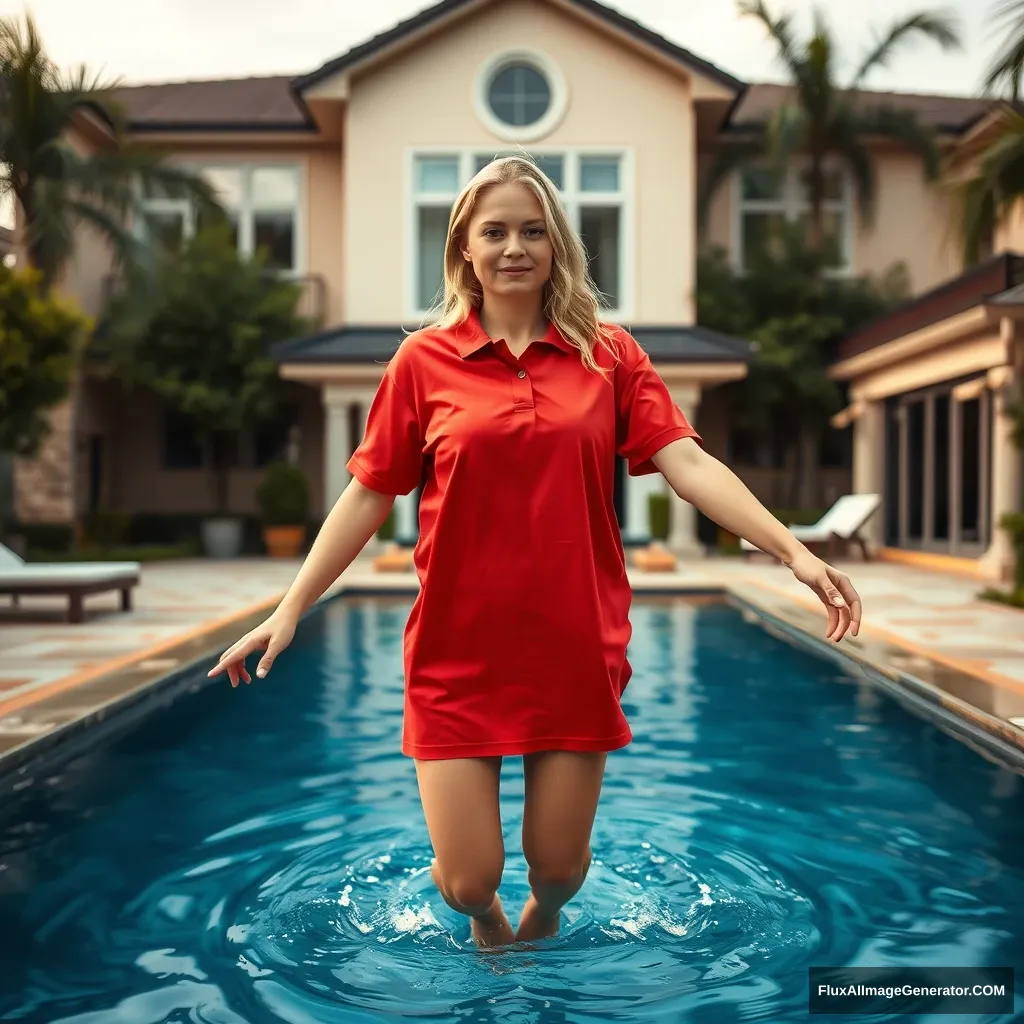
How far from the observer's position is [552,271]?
2395 millimetres

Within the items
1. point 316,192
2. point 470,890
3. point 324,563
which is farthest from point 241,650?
point 316,192

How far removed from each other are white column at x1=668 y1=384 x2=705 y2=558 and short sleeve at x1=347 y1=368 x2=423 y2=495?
47.6 ft

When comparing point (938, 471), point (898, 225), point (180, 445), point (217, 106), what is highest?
point (217, 106)

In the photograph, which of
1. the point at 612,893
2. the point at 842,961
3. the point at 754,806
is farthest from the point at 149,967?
the point at 754,806

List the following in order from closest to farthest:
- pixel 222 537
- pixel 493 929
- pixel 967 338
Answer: pixel 493 929, pixel 967 338, pixel 222 537

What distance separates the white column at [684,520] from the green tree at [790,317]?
57.3 inches

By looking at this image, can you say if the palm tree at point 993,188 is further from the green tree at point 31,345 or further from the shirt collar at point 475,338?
the green tree at point 31,345

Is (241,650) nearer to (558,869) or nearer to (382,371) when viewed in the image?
(558,869)

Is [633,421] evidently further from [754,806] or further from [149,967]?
[754,806]

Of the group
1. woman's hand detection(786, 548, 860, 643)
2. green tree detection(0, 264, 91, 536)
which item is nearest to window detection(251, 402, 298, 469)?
green tree detection(0, 264, 91, 536)

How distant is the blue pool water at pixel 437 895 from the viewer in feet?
8.88

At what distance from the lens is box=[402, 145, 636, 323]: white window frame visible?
17.9 metres

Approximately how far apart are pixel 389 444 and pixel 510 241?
0.50 meters

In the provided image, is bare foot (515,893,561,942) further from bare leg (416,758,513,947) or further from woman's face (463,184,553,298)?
woman's face (463,184,553,298)
